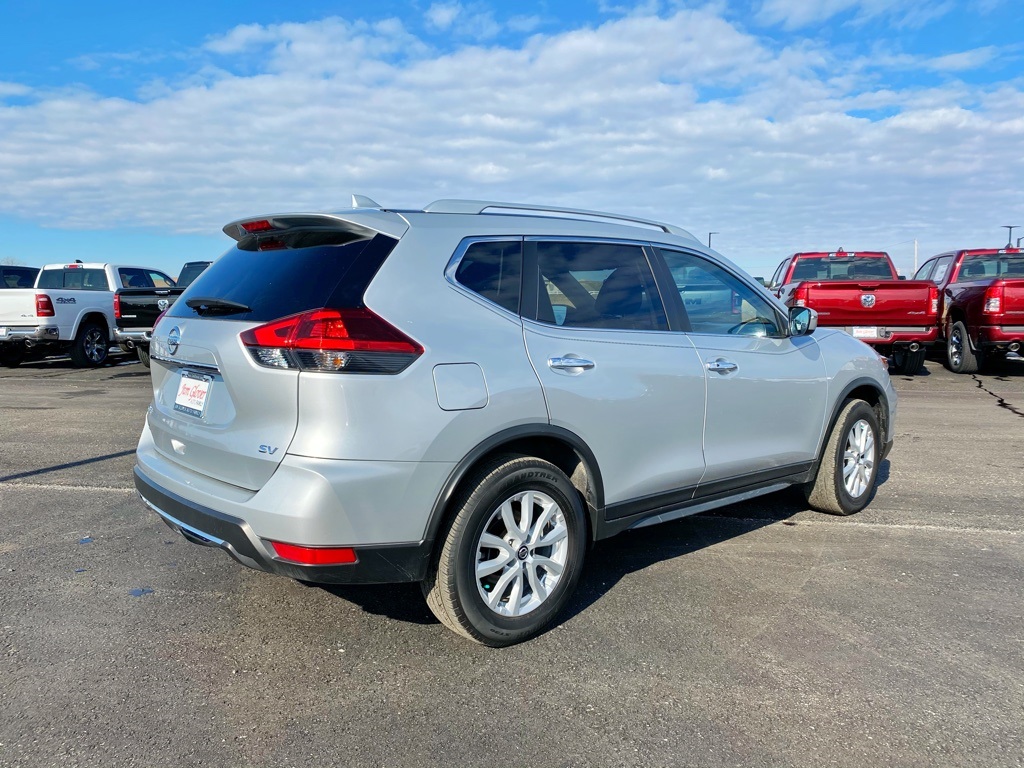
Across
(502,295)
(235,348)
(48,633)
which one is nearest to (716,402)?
(502,295)

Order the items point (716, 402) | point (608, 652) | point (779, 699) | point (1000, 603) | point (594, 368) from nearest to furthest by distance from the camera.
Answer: point (779, 699) → point (608, 652) → point (594, 368) → point (1000, 603) → point (716, 402)

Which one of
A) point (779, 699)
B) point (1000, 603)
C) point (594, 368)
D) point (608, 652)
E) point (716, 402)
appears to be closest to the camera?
point (779, 699)

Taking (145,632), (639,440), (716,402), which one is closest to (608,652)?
(639,440)

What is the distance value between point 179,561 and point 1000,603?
4.07 m

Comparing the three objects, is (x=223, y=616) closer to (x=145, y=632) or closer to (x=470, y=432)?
(x=145, y=632)

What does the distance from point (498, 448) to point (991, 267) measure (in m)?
14.7

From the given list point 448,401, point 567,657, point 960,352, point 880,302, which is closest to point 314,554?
point 448,401

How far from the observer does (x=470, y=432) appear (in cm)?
311

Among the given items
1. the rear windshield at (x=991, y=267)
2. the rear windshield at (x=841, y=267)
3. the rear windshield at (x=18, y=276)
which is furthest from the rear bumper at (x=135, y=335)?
the rear windshield at (x=991, y=267)

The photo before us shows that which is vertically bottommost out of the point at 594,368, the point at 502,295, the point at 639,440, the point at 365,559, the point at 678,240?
the point at 365,559

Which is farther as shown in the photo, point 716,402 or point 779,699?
point 716,402

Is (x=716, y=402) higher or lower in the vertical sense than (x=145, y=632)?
higher

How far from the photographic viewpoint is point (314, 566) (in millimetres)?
2955

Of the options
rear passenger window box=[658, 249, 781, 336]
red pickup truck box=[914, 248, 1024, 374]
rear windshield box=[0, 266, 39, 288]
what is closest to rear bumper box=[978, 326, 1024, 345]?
red pickup truck box=[914, 248, 1024, 374]
